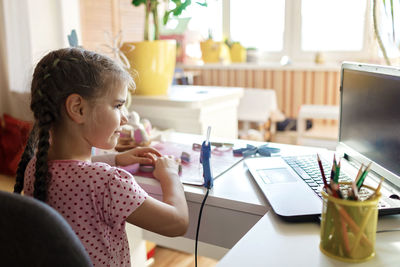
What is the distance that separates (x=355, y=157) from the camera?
3.30 feet

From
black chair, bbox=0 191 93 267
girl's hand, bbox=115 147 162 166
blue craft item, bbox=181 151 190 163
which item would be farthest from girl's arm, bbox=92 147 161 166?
black chair, bbox=0 191 93 267

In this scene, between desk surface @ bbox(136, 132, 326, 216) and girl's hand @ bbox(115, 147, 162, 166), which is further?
girl's hand @ bbox(115, 147, 162, 166)

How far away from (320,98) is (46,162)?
125 inches

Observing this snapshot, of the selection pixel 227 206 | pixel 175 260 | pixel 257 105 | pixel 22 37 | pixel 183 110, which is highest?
pixel 22 37

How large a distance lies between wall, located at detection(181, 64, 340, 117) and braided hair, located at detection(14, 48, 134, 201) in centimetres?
296

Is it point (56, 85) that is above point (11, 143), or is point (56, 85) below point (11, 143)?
above

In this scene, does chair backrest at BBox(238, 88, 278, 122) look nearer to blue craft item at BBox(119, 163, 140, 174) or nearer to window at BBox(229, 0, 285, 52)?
window at BBox(229, 0, 285, 52)

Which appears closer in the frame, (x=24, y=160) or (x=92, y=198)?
(x=92, y=198)

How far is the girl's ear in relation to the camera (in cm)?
76

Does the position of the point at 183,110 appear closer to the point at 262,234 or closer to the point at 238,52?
the point at 262,234

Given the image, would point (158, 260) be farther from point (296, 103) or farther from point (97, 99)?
point (296, 103)

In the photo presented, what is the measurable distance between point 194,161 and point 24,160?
18.9 inches

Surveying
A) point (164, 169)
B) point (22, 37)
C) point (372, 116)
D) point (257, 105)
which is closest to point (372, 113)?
point (372, 116)

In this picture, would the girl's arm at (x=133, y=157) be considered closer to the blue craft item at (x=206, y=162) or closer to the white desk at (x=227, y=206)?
the white desk at (x=227, y=206)
